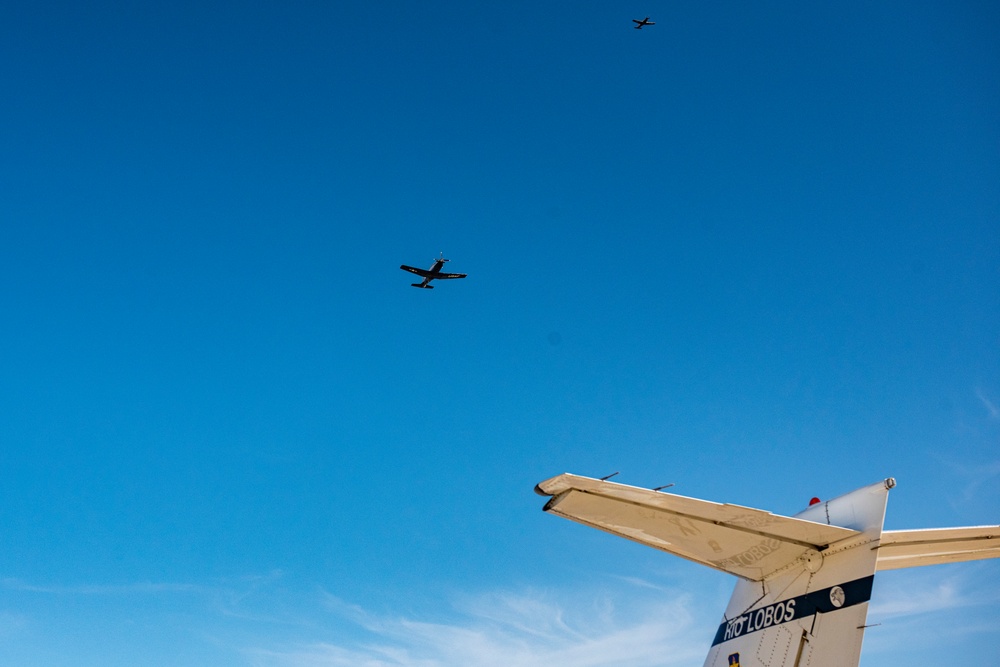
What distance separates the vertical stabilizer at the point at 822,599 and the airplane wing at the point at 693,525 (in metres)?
0.17

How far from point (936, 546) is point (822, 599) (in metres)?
1.37

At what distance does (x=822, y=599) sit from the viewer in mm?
7992

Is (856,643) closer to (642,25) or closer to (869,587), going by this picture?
(869,587)

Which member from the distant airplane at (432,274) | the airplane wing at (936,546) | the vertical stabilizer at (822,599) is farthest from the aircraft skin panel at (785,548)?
the distant airplane at (432,274)

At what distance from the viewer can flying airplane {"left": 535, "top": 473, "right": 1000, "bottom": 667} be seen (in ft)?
24.2

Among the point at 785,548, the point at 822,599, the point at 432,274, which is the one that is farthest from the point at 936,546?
the point at 432,274

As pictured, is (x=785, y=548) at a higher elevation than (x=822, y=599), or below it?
higher

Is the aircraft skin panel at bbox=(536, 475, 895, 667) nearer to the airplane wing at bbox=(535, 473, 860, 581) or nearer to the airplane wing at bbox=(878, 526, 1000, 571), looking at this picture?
the airplane wing at bbox=(535, 473, 860, 581)

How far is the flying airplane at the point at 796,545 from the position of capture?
24.2 feet

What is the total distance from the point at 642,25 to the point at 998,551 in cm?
3446

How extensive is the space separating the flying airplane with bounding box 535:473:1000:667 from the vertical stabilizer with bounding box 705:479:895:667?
0.01 m

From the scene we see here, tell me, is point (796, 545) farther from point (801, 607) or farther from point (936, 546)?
point (936, 546)

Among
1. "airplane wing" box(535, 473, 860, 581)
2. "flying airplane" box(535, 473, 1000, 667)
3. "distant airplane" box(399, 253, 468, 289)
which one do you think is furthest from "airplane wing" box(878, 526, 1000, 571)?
"distant airplane" box(399, 253, 468, 289)

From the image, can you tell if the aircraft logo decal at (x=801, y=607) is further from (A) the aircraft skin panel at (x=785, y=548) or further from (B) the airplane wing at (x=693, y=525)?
(B) the airplane wing at (x=693, y=525)
